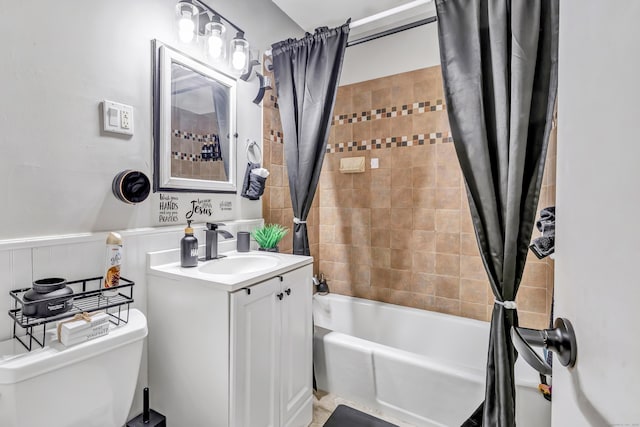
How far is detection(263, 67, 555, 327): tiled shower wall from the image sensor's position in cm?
211

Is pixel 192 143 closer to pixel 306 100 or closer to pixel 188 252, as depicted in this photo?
pixel 188 252

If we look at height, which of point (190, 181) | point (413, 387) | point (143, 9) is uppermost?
point (143, 9)

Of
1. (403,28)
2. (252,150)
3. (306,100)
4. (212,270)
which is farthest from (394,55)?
(212,270)

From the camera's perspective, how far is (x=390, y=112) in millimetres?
2365

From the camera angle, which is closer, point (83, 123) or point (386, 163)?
point (83, 123)

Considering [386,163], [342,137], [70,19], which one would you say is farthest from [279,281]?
[342,137]

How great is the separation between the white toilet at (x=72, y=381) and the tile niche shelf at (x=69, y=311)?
3 centimetres

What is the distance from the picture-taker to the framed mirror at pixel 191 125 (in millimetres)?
1390

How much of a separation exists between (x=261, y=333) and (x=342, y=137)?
1.85 metres

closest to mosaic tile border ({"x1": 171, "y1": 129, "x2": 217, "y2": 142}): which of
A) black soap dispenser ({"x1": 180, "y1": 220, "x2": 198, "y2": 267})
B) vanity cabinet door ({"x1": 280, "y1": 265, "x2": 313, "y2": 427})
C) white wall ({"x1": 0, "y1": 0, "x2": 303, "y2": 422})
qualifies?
white wall ({"x1": 0, "y1": 0, "x2": 303, "y2": 422})

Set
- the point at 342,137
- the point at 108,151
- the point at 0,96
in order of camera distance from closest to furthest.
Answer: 1. the point at 0,96
2. the point at 108,151
3. the point at 342,137

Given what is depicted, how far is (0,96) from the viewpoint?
943 millimetres

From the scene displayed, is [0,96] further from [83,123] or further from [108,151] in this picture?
[108,151]

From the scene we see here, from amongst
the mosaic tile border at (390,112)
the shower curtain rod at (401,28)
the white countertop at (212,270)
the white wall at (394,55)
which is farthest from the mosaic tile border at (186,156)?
the white wall at (394,55)
